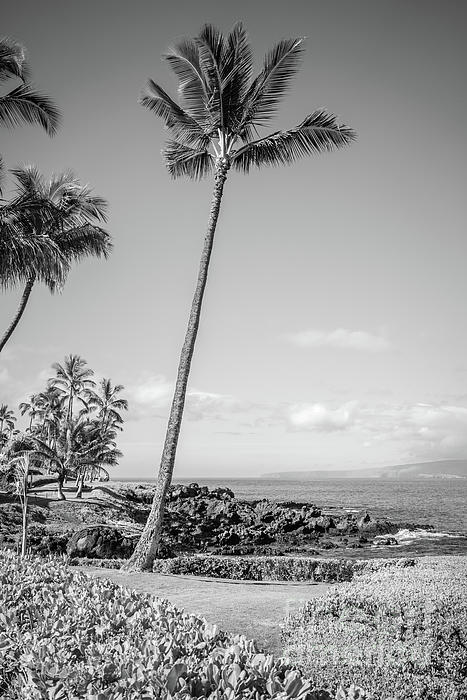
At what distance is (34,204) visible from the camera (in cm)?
Answer: 1430

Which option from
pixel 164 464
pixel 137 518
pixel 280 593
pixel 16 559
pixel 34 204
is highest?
pixel 34 204

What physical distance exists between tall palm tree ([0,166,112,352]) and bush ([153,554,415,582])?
10.0 m

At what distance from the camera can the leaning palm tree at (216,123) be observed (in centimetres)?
1291

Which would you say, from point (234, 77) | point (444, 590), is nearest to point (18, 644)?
point (444, 590)

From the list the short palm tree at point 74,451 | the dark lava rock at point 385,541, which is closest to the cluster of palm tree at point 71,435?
the short palm tree at point 74,451

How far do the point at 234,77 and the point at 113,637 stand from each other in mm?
13370

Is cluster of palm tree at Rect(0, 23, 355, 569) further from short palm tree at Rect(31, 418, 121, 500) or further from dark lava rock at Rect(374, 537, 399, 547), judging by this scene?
short palm tree at Rect(31, 418, 121, 500)

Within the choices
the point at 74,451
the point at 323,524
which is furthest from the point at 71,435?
the point at 323,524

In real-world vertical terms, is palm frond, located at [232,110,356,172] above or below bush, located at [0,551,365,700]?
above

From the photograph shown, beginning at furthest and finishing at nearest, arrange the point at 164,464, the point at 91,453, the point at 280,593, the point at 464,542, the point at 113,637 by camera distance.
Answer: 1. the point at 91,453
2. the point at 464,542
3. the point at 164,464
4. the point at 280,593
5. the point at 113,637

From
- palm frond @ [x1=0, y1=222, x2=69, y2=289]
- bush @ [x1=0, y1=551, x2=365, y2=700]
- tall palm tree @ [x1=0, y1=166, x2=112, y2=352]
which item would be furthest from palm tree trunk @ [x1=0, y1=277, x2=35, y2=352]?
bush @ [x1=0, y1=551, x2=365, y2=700]

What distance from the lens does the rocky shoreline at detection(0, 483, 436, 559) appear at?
→ 2177 centimetres

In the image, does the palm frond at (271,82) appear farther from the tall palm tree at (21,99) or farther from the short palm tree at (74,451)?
the short palm tree at (74,451)

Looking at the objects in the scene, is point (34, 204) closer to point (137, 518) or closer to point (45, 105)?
point (45, 105)
